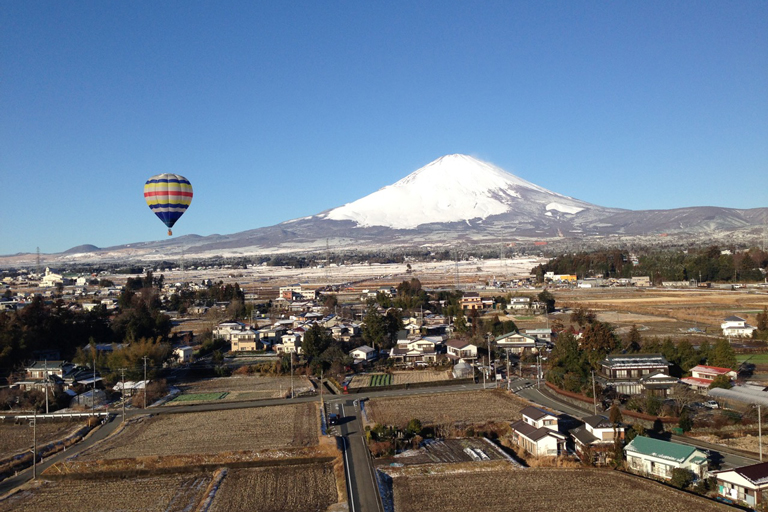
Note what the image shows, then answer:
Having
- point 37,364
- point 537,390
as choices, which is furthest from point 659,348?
point 37,364

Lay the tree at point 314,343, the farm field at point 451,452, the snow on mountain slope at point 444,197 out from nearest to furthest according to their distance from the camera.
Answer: the farm field at point 451,452 → the tree at point 314,343 → the snow on mountain slope at point 444,197

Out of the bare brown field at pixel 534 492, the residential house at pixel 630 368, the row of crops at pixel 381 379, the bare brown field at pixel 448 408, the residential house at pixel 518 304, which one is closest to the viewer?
the bare brown field at pixel 534 492

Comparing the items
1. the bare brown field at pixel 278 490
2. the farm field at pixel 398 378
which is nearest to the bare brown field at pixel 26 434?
the bare brown field at pixel 278 490

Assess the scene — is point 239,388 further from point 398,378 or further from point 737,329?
point 737,329

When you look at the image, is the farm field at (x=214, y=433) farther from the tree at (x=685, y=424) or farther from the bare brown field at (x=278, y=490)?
the tree at (x=685, y=424)

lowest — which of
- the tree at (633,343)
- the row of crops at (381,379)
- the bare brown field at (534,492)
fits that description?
the row of crops at (381,379)

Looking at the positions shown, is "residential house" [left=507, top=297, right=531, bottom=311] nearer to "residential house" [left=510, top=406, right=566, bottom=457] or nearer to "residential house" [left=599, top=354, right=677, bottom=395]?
"residential house" [left=599, top=354, right=677, bottom=395]

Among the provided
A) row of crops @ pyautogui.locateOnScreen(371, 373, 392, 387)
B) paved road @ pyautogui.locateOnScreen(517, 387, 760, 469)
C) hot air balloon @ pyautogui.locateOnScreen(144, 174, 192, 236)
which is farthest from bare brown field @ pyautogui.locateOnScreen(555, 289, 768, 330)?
hot air balloon @ pyautogui.locateOnScreen(144, 174, 192, 236)

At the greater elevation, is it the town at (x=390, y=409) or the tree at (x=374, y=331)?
the tree at (x=374, y=331)

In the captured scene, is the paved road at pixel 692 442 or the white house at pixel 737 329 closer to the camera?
the paved road at pixel 692 442

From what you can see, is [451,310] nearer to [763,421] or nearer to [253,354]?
[253,354]
